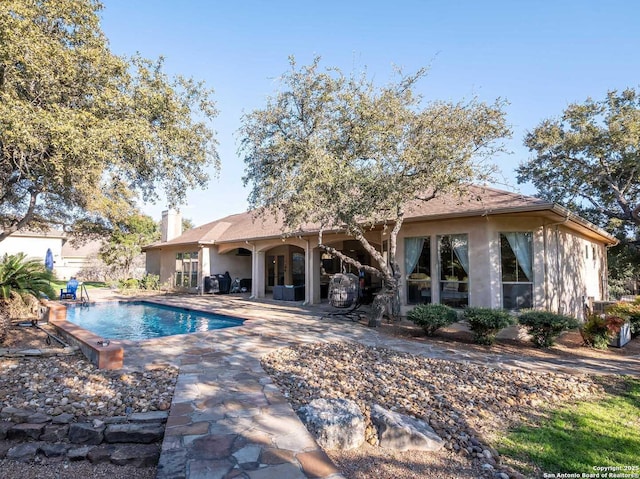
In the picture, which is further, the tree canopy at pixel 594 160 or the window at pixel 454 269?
the tree canopy at pixel 594 160

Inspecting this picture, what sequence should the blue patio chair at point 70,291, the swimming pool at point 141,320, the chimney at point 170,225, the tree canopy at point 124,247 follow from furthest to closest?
1. the chimney at point 170,225
2. the tree canopy at point 124,247
3. the blue patio chair at point 70,291
4. the swimming pool at point 141,320

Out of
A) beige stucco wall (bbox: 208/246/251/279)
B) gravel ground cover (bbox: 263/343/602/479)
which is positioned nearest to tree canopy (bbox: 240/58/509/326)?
gravel ground cover (bbox: 263/343/602/479)

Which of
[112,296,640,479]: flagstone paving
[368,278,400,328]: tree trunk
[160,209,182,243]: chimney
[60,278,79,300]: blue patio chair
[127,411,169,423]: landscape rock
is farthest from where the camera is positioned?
[160,209,182,243]: chimney

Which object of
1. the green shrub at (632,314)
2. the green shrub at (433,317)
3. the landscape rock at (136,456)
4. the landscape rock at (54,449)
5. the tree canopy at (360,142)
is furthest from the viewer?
the green shrub at (632,314)

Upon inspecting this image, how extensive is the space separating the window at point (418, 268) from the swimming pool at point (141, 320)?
5.65 meters

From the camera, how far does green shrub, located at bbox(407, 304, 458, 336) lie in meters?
8.91

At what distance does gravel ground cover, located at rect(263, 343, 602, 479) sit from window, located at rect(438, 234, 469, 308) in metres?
4.23

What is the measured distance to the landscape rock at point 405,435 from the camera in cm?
369

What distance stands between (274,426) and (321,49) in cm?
845

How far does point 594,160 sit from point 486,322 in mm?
16843

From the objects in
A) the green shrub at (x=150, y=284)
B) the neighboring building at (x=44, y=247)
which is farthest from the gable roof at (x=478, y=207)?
the neighboring building at (x=44, y=247)

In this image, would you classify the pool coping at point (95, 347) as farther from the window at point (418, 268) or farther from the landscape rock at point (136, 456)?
the window at point (418, 268)

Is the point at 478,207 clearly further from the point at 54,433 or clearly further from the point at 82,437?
the point at 54,433

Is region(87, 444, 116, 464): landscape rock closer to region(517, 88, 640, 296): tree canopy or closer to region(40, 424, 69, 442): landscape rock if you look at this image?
region(40, 424, 69, 442): landscape rock
